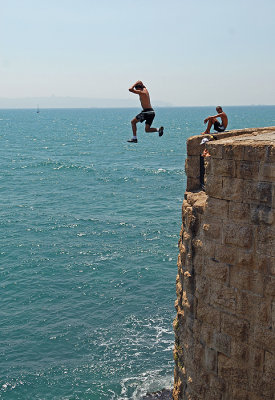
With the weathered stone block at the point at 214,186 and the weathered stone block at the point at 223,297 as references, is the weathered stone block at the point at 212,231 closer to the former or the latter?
the weathered stone block at the point at 214,186

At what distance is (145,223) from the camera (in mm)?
39844

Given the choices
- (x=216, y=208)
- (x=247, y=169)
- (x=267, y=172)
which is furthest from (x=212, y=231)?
(x=267, y=172)

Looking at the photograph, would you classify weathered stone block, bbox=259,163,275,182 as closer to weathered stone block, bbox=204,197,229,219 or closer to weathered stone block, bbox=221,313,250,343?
weathered stone block, bbox=204,197,229,219

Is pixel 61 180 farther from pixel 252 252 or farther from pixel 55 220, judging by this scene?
pixel 252 252

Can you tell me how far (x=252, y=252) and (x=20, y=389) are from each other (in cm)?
1489

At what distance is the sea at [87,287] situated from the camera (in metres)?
20.8

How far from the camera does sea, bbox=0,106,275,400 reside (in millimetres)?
20797

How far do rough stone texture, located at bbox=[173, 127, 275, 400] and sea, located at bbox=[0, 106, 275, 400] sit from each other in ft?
34.9

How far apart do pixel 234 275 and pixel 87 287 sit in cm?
2067

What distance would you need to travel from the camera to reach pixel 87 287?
94.4 ft

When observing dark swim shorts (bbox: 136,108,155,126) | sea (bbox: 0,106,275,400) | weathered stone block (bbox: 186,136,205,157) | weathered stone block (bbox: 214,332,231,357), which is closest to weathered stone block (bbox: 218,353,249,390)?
weathered stone block (bbox: 214,332,231,357)

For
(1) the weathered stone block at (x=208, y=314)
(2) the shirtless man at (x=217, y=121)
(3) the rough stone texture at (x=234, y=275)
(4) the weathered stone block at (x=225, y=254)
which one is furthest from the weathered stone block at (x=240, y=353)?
(2) the shirtless man at (x=217, y=121)

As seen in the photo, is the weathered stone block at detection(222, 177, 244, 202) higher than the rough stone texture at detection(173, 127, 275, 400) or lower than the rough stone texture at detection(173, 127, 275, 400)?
higher

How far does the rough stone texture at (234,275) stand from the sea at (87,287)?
10.6m
